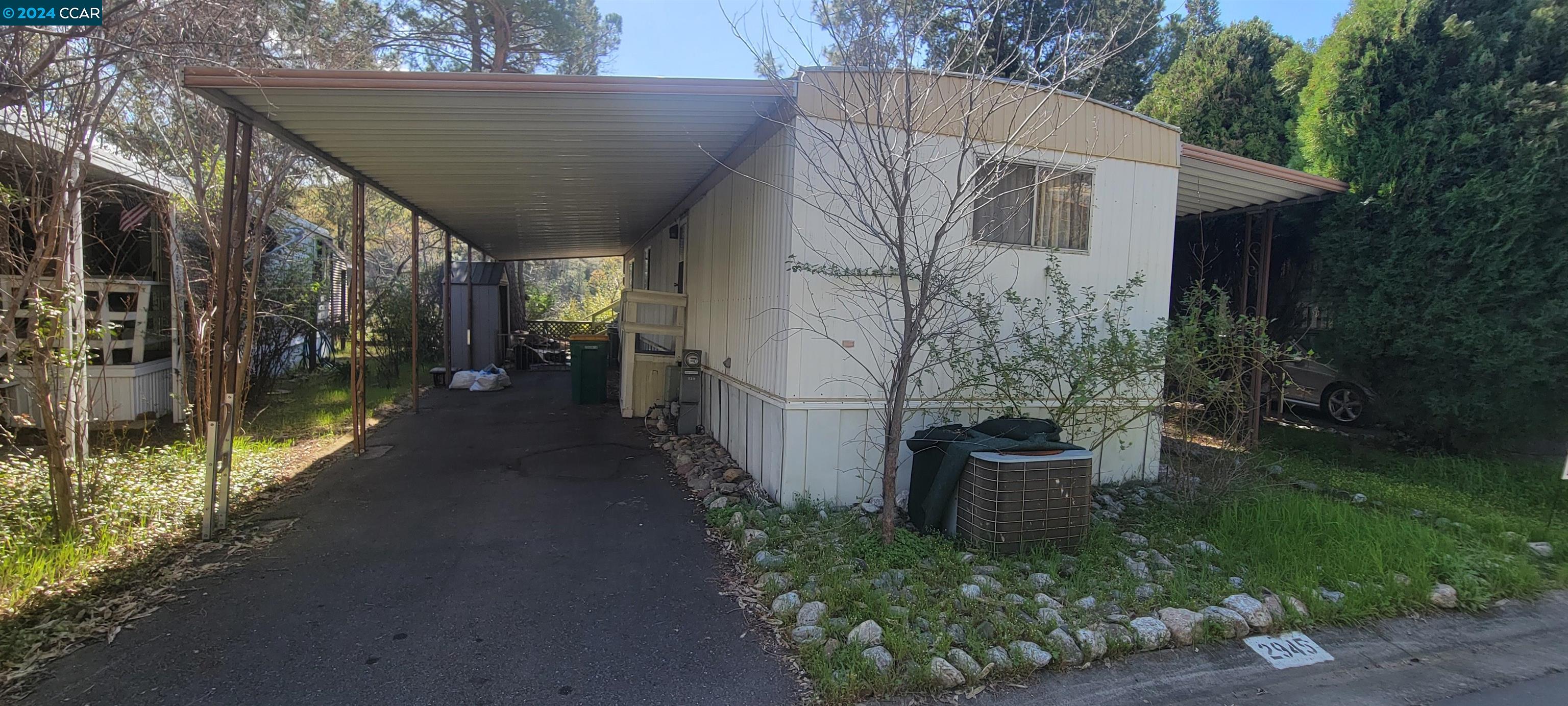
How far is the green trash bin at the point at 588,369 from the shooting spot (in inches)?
394

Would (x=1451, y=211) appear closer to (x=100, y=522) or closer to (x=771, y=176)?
(x=771, y=176)

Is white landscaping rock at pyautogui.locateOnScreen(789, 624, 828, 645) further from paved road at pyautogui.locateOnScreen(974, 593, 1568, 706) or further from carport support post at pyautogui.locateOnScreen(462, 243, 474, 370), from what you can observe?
carport support post at pyautogui.locateOnScreen(462, 243, 474, 370)

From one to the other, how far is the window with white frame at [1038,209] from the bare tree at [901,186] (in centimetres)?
2

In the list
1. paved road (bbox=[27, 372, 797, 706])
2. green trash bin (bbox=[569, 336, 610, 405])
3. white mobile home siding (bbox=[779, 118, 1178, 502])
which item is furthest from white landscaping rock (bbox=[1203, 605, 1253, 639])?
green trash bin (bbox=[569, 336, 610, 405])

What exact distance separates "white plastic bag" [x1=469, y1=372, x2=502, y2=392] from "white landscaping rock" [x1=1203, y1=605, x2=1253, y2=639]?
10149 mm

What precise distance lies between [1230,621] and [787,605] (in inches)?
82.7

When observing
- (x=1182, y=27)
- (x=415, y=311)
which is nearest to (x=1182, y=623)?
(x=415, y=311)

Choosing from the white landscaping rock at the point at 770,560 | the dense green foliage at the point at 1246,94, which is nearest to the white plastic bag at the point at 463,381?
the white landscaping rock at the point at 770,560

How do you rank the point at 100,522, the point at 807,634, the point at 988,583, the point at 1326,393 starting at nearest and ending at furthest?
the point at 807,634 → the point at 988,583 → the point at 100,522 → the point at 1326,393

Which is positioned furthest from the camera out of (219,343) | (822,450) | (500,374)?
(500,374)

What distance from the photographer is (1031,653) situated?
2.98 metres

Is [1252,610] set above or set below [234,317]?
below

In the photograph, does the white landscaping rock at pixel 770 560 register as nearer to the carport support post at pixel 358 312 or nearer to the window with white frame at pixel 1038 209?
the window with white frame at pixel 1038 209

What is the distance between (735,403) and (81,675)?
435cm
